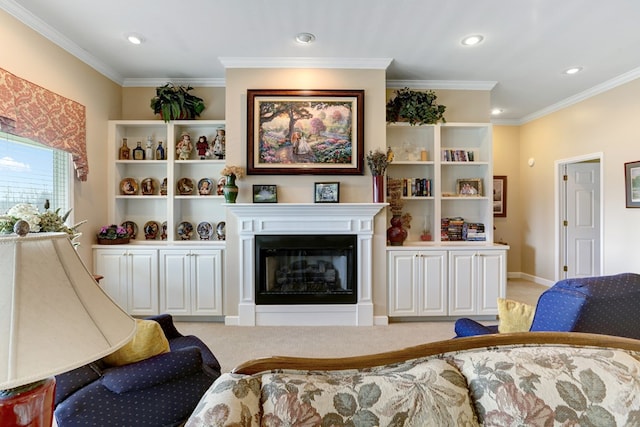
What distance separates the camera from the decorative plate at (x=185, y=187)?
3873 millimetres

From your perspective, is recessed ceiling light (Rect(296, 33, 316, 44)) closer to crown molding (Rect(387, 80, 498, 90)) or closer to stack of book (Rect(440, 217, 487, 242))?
crown molding (Rect(387, 80, 498, 90))

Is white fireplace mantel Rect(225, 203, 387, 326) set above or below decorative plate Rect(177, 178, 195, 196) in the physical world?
below

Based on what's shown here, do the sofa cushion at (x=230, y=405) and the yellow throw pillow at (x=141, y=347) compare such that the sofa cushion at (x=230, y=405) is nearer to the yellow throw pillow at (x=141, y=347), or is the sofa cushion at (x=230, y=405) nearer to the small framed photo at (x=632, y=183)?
the yellow throw pillow at (x=141, y=347)

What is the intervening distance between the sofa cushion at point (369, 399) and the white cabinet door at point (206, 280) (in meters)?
2.80

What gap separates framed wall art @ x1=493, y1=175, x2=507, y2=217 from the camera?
550 centimetres


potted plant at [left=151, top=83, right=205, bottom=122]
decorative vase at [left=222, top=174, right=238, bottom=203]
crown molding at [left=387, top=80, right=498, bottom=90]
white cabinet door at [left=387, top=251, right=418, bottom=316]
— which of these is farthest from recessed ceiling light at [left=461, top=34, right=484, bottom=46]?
potted plant at [left=151, top=83, right=205, bottom=122]

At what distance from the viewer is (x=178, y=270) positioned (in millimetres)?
3436

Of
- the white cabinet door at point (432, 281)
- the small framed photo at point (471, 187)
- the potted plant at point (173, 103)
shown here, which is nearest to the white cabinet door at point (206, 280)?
the potted plant at point (173, 103)

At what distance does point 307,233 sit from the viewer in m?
3.42

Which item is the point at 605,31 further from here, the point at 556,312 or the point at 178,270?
the point at 178,270

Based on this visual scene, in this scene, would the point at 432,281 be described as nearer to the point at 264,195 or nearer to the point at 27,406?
the point at 264,195

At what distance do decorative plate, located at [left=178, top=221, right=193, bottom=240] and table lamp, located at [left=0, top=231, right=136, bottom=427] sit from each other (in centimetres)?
336

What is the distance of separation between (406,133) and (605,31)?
1977 mm

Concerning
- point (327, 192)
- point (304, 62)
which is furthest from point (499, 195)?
point (304, 62)
